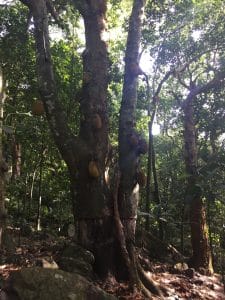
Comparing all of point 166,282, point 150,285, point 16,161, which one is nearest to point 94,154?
point 150,285

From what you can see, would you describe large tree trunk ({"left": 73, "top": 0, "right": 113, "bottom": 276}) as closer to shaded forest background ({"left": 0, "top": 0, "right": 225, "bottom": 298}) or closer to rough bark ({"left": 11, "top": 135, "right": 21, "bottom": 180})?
shaded forest background ({"left": 0, "top": 0, "right": 225, "bottom": 298})

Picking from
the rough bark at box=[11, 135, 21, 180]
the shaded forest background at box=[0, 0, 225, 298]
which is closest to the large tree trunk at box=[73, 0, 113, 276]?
the shaded forest background at box=[0, 0, 225, 298]

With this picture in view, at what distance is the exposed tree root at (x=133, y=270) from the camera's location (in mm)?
5918

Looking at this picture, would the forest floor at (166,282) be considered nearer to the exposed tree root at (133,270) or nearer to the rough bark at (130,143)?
the exposed tree root at (133,270)

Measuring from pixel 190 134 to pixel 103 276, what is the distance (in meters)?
6.69

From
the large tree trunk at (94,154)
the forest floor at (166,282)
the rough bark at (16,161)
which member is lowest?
the forest floor at (166,282)

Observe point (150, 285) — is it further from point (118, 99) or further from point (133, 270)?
point (118, 99)

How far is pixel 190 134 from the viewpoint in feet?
39.0

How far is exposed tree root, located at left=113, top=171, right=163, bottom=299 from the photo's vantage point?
5918 millimetres

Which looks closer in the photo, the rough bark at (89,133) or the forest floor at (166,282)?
the forest floor at (166,282)

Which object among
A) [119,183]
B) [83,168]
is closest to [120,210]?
[119,183]

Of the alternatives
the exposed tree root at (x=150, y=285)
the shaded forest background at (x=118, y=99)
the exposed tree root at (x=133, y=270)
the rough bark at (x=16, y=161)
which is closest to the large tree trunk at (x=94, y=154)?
the exposed tree root at (x=133, y=270)

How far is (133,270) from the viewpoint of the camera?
6.11 meters

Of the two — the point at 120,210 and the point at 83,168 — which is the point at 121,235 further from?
the point at 83,168
